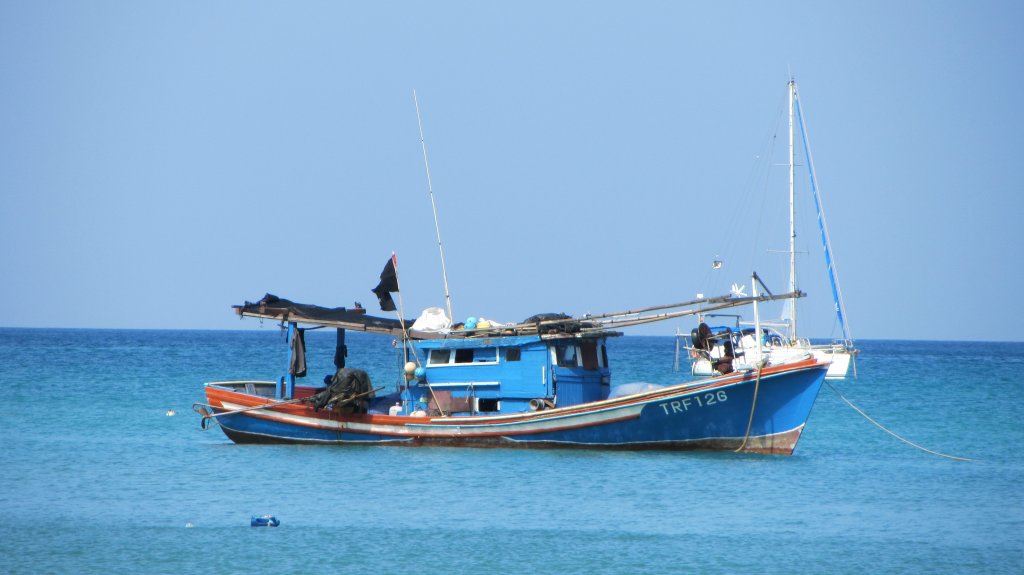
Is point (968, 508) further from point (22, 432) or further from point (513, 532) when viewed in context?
point (22, 432)

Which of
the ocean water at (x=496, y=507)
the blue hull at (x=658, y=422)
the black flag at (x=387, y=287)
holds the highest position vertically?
the black flag at (x=387, y=287)

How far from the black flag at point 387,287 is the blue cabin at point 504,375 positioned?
139 cm

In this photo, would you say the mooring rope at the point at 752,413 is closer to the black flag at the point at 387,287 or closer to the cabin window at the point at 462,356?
the cabin window at the point at 462,356

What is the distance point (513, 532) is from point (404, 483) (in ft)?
14.2

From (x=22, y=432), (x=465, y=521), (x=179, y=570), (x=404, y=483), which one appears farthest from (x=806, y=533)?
(x=22, y=432)

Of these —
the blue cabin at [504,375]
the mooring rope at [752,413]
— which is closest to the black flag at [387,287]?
the blue cabin at [504,375]

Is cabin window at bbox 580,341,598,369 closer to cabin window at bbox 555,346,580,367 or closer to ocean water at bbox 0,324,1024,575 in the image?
cabin window at bbox 555,346,580,367

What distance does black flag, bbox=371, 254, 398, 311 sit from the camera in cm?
2631

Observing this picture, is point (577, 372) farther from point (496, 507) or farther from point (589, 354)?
point (496, 507)

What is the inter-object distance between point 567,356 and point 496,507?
6089mm

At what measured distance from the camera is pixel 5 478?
22.3 m

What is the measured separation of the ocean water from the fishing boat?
17.8 inches

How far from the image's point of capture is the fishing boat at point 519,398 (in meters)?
23.7

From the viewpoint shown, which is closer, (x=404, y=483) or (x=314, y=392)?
(x=404, y=483)
